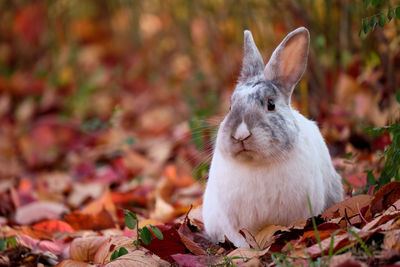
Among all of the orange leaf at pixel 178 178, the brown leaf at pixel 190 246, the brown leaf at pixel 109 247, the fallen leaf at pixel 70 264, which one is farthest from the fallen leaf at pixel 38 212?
the brown leaf at pixel 190 246

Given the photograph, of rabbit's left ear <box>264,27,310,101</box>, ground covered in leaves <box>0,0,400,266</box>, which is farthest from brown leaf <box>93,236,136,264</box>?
rabbit's left ear <box>264,27,310,101</box>

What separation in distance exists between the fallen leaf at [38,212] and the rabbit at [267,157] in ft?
5.43

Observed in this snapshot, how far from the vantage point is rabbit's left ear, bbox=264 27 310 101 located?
2.99 m

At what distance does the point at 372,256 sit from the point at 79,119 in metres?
6.22

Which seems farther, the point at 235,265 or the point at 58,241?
the point at 58,241

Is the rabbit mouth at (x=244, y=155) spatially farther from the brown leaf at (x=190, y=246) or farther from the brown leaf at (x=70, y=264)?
the brown leaf at (x=70, y=264)

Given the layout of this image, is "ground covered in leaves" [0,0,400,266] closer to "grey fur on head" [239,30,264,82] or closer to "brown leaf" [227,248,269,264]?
"brown leaf" [227,248,269,264]

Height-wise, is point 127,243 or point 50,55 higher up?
point 50,55

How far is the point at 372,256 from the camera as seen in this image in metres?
2.27

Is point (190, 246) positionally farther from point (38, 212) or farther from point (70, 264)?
point (38, 212)

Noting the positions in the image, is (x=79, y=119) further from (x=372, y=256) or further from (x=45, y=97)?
(x=372, y=256)

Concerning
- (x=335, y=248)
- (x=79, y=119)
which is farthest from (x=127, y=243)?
(x=79, y=119)

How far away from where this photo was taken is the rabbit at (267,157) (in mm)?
2791

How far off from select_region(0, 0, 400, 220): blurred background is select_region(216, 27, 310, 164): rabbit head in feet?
1.15
